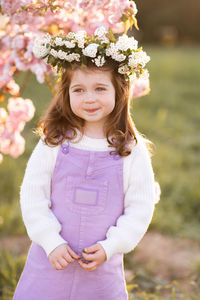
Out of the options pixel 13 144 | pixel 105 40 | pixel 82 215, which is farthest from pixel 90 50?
pixel 13 144

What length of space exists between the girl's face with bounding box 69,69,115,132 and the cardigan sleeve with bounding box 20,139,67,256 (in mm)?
230

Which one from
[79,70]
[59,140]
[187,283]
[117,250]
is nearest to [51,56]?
Answer: [79,70]

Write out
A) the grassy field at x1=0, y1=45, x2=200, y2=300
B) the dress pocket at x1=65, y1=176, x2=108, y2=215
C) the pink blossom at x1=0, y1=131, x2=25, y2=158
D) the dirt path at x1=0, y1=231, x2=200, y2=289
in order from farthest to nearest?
the grassy field at x1=0, y1=45, x2=200, y2=300
the dirt path at x1=0, y1=231, x2=200, y2=289
the pink blossom at x1=0, y1=131, x2=25, y2=158
the dress pocket at x1=65, y1=176, x2=108, y2=215

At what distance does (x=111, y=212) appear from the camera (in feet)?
6.11

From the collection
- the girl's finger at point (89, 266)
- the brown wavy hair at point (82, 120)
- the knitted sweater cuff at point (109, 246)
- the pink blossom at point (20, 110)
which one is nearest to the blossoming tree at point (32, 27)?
the pink blossom at point (20, 110)

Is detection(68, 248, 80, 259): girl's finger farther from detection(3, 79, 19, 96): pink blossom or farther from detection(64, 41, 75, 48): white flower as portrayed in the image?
detection(3, 79, 19, 96): pink blossom

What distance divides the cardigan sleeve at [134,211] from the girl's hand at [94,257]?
2cm

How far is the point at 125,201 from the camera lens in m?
1.89

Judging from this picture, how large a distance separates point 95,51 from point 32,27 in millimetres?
753

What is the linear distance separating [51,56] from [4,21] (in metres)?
0.83

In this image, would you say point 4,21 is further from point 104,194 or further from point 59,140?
point 104,194

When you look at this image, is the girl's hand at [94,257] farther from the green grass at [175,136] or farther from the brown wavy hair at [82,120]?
the green grass at [175,136]

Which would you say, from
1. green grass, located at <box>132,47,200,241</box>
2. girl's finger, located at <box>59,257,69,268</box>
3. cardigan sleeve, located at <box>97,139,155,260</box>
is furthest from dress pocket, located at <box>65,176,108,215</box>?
green grass, located at <box>132,47,200,241</box>

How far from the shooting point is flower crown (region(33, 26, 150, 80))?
177cm
